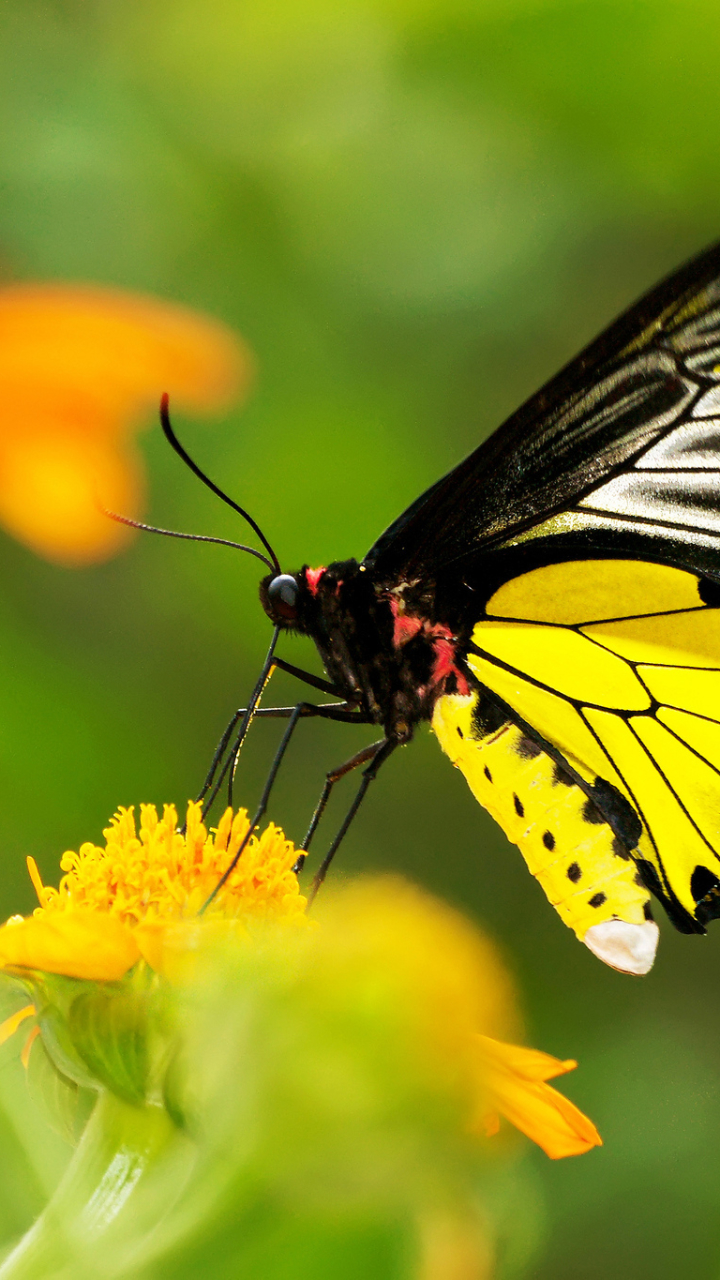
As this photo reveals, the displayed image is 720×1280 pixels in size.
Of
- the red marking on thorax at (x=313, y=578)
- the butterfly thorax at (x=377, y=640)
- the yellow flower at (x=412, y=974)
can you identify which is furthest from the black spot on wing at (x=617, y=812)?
the yellow flower at (x=412, y=974)

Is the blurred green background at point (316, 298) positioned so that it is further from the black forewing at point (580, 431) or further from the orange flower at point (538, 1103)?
the orange flower at point (538, 1103)

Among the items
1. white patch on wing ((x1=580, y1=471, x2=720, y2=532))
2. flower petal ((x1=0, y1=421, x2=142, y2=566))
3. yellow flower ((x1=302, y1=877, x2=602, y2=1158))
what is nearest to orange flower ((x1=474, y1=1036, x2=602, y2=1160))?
yellow flower ((x1=302, y1=877, x2=602, y2=1158))

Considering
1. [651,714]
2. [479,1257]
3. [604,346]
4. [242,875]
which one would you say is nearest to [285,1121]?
[479,1257]

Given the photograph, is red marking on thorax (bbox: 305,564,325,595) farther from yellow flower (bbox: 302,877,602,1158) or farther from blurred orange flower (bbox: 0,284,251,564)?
yellow flower (bbox: 302,877,602,1158)

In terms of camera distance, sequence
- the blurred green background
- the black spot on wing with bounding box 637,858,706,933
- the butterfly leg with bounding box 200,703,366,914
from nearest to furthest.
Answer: the butterfly leg with bounding box 200,703,366,914, the black spot on wing with bounding box 637,858,706,933, the blurred green background

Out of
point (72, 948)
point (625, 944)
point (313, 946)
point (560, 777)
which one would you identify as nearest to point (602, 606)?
point (560, 777)

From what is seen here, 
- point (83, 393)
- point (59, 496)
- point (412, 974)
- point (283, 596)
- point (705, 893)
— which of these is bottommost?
point (412, 974)

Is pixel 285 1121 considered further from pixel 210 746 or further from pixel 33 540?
pixel 210 746

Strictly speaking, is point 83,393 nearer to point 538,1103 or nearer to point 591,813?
point 591,813
